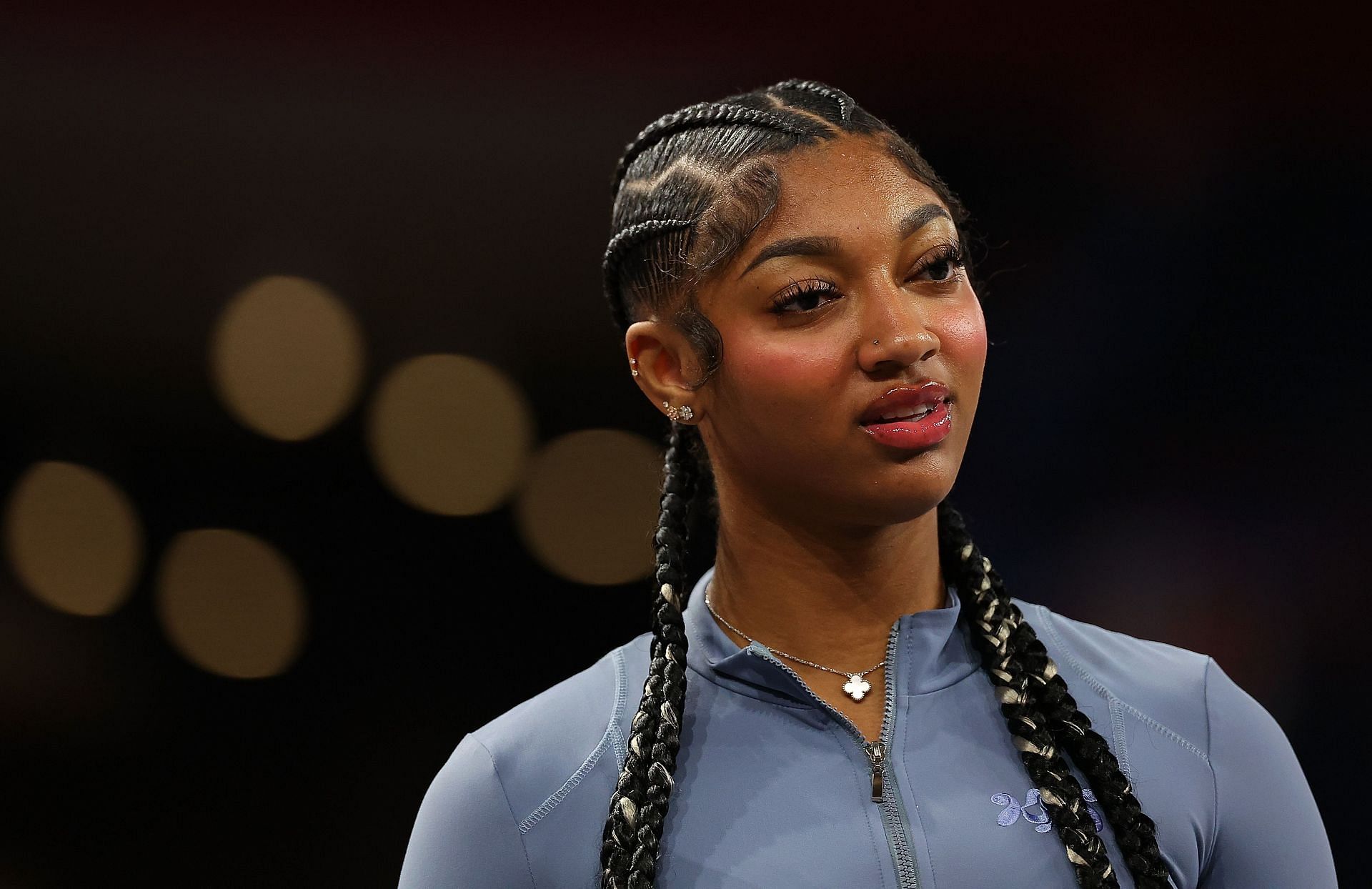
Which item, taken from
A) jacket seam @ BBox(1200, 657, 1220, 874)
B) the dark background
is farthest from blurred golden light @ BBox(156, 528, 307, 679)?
jacket seam @ BBox(1200, 657, 1220, 874)

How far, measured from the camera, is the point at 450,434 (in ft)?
8.20

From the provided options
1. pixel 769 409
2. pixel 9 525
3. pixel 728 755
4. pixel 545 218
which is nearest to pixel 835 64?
pixel 545 218

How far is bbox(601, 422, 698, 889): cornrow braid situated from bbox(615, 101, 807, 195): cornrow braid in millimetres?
423

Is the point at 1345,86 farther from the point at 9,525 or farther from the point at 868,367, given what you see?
the point at 9,525

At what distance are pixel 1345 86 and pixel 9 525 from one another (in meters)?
2.71

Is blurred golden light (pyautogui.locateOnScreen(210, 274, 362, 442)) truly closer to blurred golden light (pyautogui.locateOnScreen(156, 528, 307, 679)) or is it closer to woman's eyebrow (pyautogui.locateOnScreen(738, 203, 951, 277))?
blurred golden light (pyautogui.locateOnScreen(156, 528, 307, 679))

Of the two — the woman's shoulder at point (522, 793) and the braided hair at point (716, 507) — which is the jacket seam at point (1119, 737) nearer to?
the braided hair at point (716, 507)

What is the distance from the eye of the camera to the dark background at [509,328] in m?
2.33

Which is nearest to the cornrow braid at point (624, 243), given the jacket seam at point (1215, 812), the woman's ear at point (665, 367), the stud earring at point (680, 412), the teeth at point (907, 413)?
the woman's ear at point (665, 367)

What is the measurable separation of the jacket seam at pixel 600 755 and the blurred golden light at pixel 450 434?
894 millimetres

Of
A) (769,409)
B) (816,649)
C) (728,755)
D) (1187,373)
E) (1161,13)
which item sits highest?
(1161,13)

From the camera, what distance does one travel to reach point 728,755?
1562 mm

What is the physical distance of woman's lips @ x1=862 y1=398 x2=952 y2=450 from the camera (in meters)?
1.50

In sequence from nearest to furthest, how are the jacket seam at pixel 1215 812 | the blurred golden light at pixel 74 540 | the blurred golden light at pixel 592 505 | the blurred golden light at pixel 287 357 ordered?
1. the jacket seam at pixel 1215 812
2. the blurred golden light at pixel 74 540
3. the blurred golden light at pixel 287 357
4. the blurred golden light at pixel 592 505
